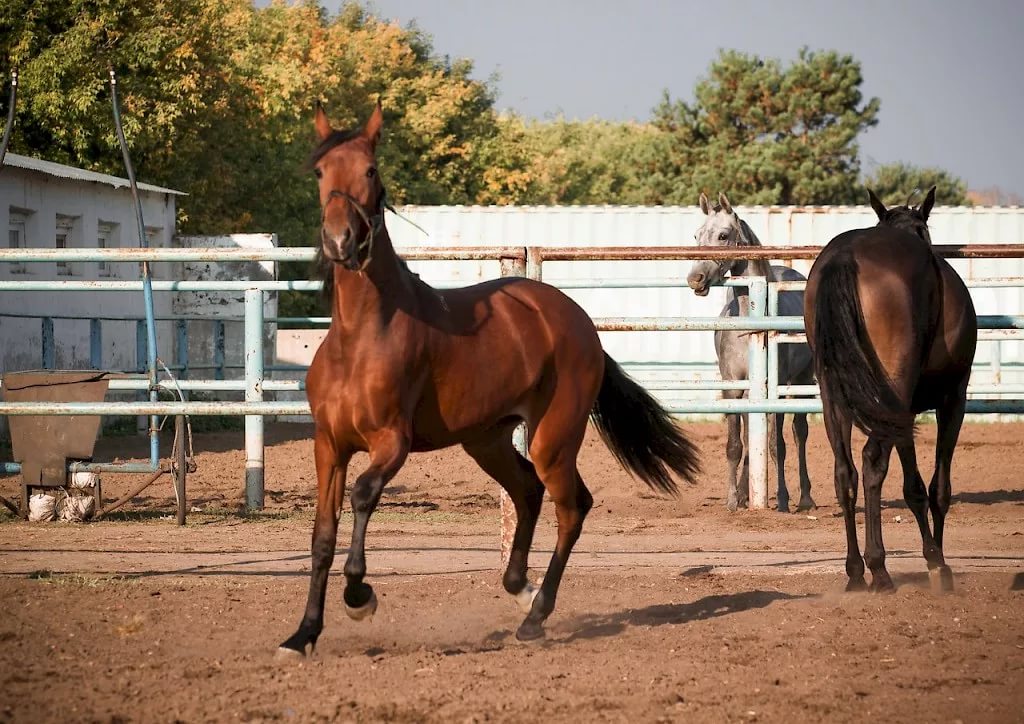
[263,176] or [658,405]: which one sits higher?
[263,176]

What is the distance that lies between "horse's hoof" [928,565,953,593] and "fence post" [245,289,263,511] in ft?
11.9

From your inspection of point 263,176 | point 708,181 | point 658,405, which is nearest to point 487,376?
point 658,405

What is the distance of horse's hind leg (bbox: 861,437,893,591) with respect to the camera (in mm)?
5672

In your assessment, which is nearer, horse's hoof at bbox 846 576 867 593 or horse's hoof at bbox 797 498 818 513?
horse's hoof at bbox 846 576 867 593

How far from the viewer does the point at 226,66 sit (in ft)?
77.5

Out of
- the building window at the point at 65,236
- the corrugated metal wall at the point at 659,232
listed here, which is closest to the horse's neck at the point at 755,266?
the corrugated metal wall at the point at 659,232

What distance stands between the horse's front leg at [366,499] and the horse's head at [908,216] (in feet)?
10.9

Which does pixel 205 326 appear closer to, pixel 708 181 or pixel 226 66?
pixel 226 66

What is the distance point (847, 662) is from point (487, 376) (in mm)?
1693

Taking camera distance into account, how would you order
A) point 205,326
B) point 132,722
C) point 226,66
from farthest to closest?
point 226,66, point 205,326, point 132,722

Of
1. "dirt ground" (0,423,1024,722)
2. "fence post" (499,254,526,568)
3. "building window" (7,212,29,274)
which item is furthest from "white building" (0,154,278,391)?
"fence post" (499,254,526,568)

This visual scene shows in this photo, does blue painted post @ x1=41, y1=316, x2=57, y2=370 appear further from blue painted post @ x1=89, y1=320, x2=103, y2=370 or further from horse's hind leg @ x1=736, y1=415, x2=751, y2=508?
horse's hind leg @ x1=736, y1=415, x2=751, y2=508

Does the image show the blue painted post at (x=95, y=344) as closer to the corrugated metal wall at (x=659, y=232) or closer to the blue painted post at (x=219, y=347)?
the blue painted post at (x=219, y=347)

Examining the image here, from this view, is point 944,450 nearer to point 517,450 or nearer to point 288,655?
point 517,450
